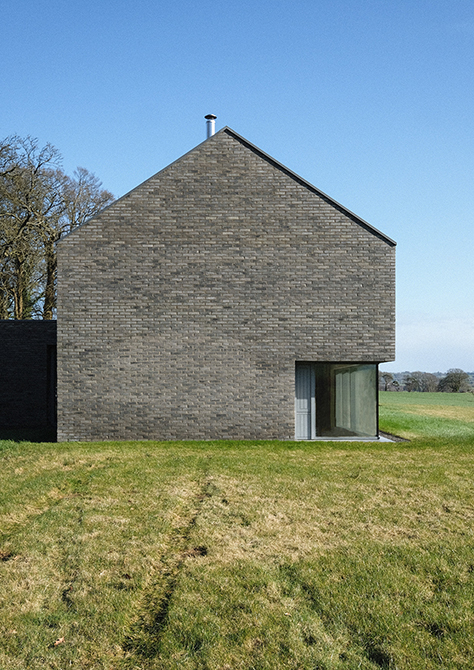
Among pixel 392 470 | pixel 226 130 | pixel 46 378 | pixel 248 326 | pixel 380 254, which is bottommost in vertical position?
pixel 392 470

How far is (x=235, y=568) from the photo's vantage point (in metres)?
5.03

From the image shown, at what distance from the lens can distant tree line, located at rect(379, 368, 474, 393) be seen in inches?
2156

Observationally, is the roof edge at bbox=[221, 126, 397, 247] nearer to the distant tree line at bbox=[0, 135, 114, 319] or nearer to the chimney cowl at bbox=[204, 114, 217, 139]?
the chimney cowl at bbox=[204, 114, 217, 139]

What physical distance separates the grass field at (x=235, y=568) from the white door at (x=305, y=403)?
165 inches

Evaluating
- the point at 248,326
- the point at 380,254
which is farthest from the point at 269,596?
the point at 380,254

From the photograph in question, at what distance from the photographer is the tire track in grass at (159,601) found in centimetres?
368

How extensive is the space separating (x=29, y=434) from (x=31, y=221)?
1394 centimetres

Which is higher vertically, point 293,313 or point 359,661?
point 293,313

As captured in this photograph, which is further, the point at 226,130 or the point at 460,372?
the point at 460,372

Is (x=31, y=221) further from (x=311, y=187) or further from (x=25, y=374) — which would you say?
(x=311, y=187)

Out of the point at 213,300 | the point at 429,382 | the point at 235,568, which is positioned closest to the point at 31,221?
the point at 213,300

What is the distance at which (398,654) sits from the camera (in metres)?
3.50

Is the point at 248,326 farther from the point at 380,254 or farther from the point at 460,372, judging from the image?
the point at 460,372

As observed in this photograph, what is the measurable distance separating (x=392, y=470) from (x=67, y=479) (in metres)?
5.64
